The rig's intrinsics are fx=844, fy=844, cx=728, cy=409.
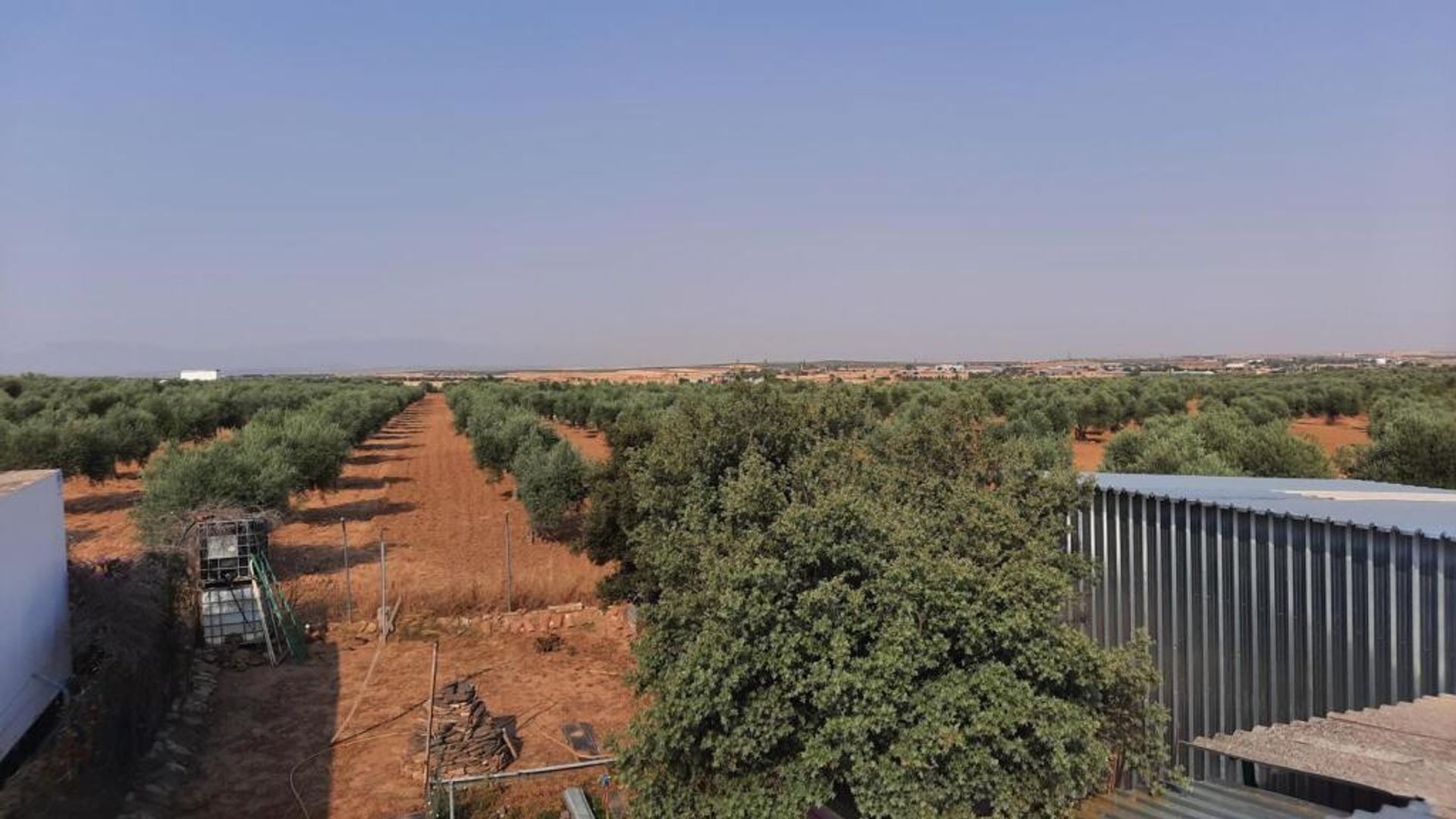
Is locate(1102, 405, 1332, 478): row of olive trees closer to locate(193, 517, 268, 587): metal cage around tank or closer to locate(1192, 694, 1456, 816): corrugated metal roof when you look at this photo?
locate(1192, 694, 1456, 816): corrugated metal roof

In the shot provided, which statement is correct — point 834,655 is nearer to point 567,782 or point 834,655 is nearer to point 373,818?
point 567,782

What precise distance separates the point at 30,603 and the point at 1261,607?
13.8 meters

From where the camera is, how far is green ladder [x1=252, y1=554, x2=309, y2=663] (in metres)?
14.5

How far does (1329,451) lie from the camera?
35.7m

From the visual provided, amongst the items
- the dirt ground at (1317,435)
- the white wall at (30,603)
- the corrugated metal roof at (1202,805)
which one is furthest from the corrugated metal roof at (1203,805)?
the dirt ground at (1317,435)

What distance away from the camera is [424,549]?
21.7 metres

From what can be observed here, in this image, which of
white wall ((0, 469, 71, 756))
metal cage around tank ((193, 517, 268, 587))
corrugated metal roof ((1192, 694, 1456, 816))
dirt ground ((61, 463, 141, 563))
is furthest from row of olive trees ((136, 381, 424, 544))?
corrugated metal roof ((1192, 694, 1456, 816))

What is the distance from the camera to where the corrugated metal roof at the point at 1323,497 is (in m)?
6.58

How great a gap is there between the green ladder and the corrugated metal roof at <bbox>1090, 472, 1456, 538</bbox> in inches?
512

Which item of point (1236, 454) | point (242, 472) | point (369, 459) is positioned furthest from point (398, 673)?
point (369, 459)

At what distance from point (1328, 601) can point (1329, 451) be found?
1411 inches

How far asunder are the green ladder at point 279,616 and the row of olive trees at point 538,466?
5.78m

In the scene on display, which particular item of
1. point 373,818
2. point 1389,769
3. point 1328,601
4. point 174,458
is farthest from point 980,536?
point 174,458

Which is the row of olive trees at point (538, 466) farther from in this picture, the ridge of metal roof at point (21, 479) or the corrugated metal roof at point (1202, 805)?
the corrugated metal roof at point (1202, 805)
